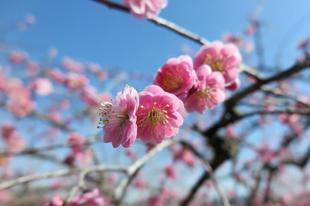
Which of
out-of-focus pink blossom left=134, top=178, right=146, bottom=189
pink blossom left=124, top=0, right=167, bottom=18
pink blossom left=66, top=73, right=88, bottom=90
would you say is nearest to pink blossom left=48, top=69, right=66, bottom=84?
pink blossom left=66, top=73, right=88, bottom=90

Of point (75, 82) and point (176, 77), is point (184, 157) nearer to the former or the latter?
point (75, 82)

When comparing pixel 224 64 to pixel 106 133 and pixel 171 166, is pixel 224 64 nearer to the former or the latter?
pixel 106 133

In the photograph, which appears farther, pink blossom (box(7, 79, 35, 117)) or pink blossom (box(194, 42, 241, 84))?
pink blossom (box(7, 79, 35, 117))

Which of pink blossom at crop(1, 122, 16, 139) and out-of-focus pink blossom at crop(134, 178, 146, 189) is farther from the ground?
pink blossom at crop(1, 122, 16, 139)

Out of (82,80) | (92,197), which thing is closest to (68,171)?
(92,197)

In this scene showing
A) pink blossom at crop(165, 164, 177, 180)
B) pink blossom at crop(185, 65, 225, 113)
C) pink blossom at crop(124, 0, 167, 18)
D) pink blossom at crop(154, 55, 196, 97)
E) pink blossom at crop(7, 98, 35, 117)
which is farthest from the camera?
pink blossom at crop(165, 164, 177, 180)

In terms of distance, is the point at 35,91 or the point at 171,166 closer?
the point at 171,166

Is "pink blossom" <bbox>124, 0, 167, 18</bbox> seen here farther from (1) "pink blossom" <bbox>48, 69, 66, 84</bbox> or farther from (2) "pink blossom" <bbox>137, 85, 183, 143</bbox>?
(1) "pink blossom" <bbox>48, 69, 66, 84</bbox>
